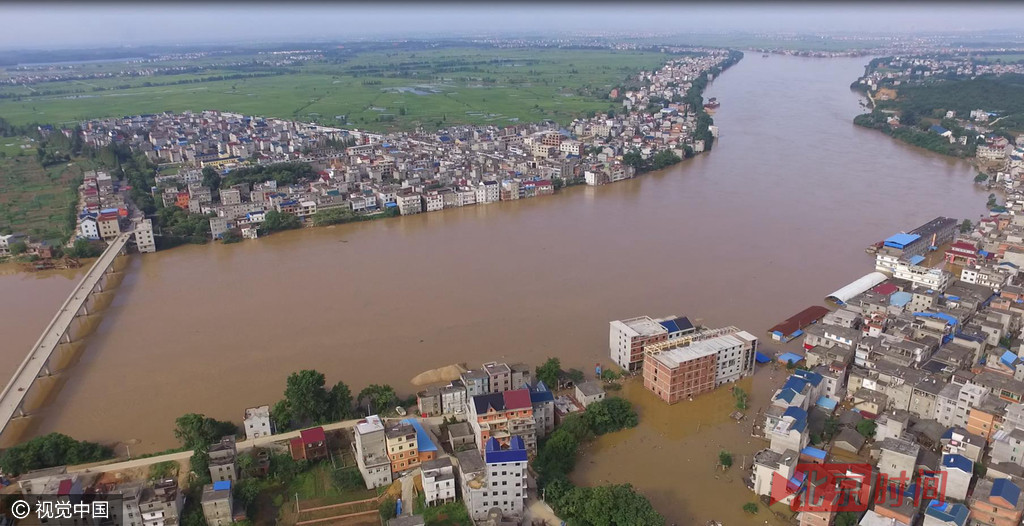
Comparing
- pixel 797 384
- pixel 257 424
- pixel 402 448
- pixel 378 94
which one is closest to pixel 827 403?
pixel 797 384

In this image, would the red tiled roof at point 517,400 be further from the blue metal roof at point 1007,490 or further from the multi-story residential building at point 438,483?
the blue metal roof at point 1007,490

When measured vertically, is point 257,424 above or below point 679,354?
below

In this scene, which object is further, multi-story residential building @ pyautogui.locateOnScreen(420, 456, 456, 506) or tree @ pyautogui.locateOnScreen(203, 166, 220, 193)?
tree @ pyautogui.locateOnScreen(203, 166, 220, 193)

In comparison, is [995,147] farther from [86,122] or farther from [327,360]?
[86,122]

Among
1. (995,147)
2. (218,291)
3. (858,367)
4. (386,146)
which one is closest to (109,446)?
(218,291)

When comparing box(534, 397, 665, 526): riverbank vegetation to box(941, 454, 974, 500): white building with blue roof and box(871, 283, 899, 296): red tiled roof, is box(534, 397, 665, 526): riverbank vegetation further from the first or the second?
box(871, 283, 899, 296): red tiled roof

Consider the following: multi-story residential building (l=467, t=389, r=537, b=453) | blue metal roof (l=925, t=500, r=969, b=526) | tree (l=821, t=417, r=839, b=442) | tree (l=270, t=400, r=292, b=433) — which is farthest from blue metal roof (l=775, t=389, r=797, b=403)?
tree (l=270, t=400, r=292, b=433)

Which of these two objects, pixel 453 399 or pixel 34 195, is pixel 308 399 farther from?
pixel 34 195
